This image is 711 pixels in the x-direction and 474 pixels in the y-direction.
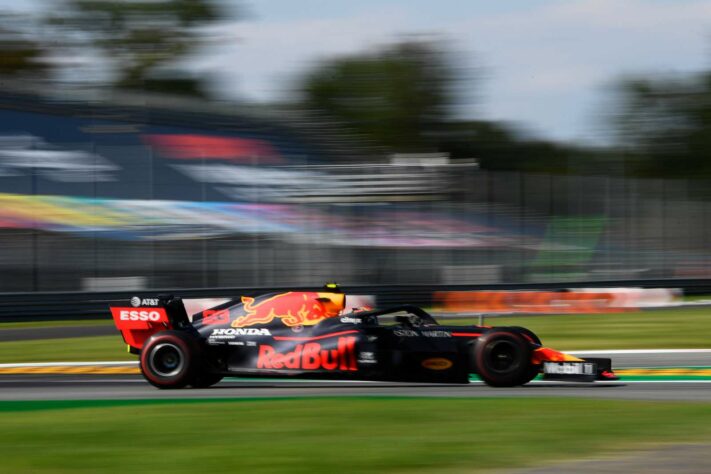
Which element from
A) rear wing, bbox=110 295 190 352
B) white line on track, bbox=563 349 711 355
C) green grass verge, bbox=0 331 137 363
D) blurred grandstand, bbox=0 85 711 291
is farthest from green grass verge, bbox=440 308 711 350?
rear wing, bbox=110 295 190 352

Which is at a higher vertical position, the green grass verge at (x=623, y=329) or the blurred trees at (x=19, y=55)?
the blurred trees at (x=19, y=55)

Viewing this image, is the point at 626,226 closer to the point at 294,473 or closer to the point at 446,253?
the point at 446,253

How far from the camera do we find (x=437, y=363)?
10188mm

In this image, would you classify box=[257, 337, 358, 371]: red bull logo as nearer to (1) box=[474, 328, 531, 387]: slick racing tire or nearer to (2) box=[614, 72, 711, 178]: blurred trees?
(1) box=[474, 328, 531, 387]: slick racing tire

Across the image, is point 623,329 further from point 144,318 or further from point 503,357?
point 144,318

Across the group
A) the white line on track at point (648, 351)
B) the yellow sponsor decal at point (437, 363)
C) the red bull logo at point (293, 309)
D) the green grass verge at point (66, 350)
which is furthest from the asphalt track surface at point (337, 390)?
the white line on track at point (648, 351)

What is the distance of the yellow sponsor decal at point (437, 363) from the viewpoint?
1018 centimetres

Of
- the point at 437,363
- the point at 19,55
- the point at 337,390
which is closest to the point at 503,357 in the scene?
the point at 437,363

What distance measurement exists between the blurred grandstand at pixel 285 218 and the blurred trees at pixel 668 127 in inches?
742

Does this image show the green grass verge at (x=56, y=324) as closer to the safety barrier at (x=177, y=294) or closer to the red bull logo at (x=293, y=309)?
the safety barrier at (x=177, y=294)

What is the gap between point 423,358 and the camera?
10180mm

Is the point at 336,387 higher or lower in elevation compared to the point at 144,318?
lower

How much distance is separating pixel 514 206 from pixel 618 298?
4.88m

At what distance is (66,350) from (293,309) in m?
6.25
